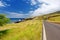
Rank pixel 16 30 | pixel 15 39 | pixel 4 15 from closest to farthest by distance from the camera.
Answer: pixel 15 39 < pixel 4 15 < pixel 16 30

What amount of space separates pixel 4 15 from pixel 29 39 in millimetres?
1714

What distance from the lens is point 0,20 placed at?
8617 millimetres

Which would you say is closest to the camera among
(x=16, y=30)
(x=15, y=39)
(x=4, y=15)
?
(x=15, y=39)

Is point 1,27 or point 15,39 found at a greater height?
point 1,27

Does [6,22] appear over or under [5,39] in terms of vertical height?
over

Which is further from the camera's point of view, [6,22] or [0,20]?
[6,22]

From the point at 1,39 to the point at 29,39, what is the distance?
1.46m

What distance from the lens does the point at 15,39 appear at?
8.30 meters

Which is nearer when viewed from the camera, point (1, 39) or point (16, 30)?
point (1, 39)

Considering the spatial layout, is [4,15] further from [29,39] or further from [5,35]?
[29,39]

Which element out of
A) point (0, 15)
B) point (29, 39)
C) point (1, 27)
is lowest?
point (29, 39)

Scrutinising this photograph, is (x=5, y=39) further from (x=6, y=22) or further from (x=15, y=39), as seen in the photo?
(x=6, y=22)

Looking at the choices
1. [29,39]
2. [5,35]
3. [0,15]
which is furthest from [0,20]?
[29,39]

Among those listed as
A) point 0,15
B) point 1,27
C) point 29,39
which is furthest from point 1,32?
point 29,39
